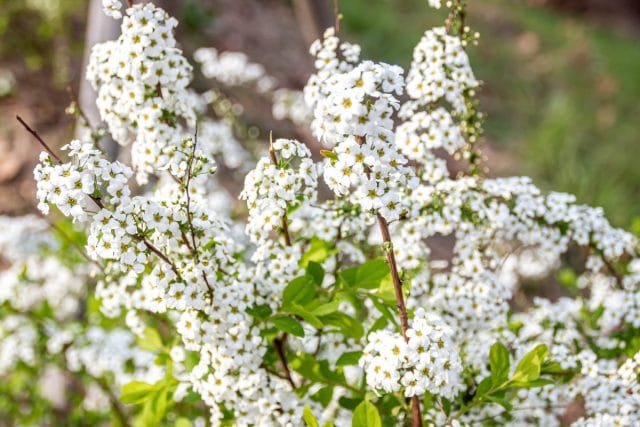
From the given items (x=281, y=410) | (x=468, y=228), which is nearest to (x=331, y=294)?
(x=281, y=410)

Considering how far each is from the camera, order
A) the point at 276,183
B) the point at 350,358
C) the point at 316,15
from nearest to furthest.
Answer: the point at 276,183, the point at 350,358, the point at 316,15

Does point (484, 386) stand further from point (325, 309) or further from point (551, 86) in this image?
point (551, 86)

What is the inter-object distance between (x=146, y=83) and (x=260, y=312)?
3.15ft

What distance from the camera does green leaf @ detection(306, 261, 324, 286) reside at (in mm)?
2517

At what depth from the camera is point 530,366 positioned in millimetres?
2297

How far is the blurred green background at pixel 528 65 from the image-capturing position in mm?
8133

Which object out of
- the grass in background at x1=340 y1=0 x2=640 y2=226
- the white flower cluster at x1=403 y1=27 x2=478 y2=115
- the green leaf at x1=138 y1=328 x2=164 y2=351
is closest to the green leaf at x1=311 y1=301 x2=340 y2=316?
the green leaf at x1=138 y1=328 x2=164 y2=351

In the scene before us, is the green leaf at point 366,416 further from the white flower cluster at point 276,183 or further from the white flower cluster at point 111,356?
the white flower cluster at point 111,356

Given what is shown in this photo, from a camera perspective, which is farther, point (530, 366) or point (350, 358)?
point (350, 358)

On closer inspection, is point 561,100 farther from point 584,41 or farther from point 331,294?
point 331,294

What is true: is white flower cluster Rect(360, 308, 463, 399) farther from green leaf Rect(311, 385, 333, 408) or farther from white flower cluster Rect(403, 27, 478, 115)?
white flower cluster Rect(403, 27, 478, 115)

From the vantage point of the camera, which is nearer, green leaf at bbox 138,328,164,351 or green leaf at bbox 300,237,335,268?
green leaf at bbox 300,237,335,268

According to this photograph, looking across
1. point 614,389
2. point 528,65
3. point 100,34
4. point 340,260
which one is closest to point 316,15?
point 100,34

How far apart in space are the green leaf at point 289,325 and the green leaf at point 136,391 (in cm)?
66
